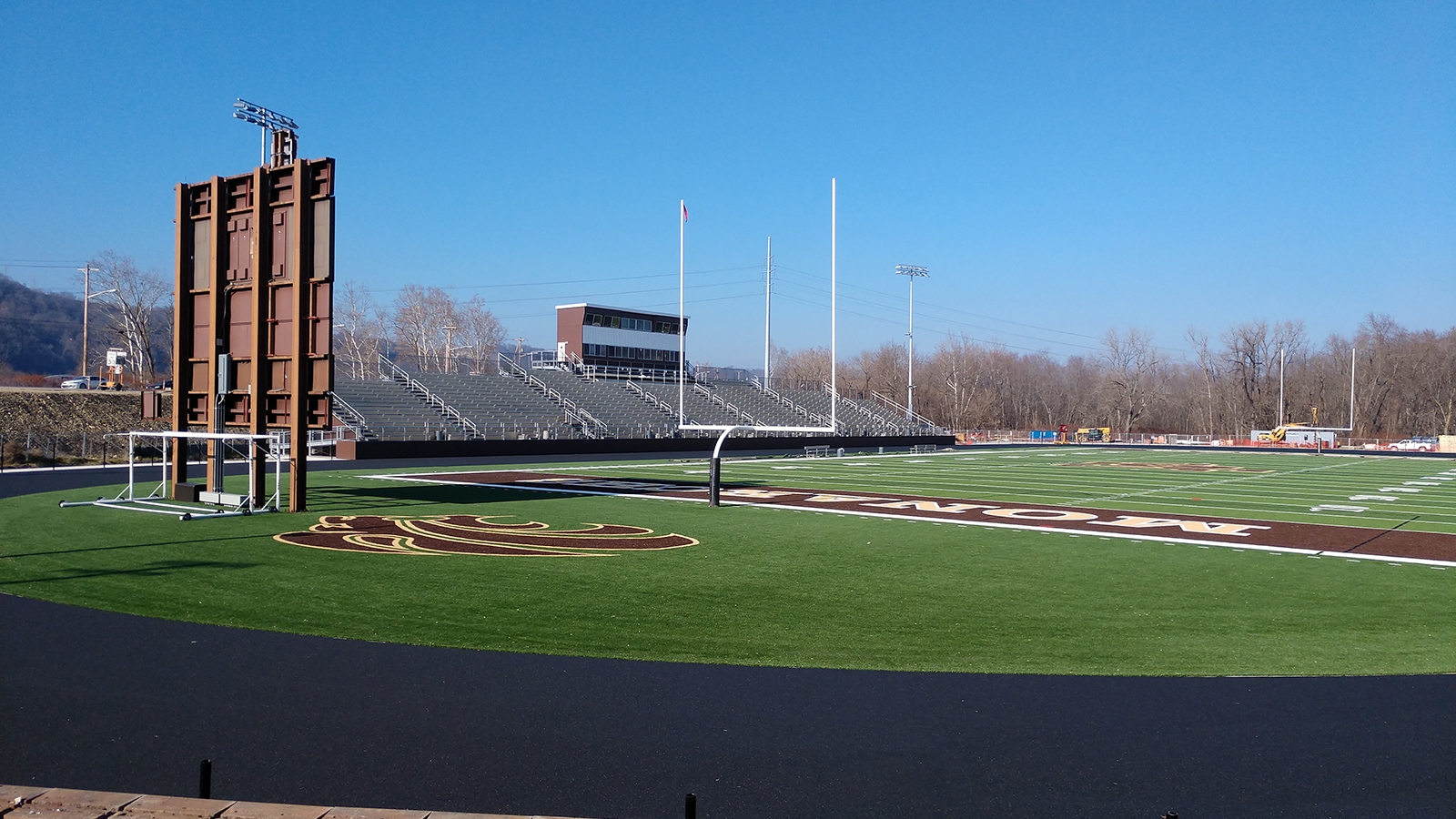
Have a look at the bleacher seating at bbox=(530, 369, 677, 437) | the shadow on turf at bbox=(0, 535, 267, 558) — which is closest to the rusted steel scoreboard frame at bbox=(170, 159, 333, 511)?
the shadow on turf at bbox=(0, 535, 267, 558)

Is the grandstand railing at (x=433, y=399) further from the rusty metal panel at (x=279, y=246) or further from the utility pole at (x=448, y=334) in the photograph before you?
the utility pole at (x=448, y=334)

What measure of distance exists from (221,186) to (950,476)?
2270cm

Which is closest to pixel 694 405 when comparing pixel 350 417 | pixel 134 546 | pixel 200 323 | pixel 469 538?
pixel 350 417

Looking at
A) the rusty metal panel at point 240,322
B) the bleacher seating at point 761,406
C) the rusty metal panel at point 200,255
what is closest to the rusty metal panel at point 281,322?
the rusty metal panel at point 240,322

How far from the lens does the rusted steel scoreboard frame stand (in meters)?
19.0

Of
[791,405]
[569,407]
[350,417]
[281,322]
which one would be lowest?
[350,417]

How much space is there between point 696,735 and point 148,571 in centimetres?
869

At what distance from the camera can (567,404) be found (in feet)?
176

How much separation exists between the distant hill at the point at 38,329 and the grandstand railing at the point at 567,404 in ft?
318

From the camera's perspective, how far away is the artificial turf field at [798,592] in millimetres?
8625

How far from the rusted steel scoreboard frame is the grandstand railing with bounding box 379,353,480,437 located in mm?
23329

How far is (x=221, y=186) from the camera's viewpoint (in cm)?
2062

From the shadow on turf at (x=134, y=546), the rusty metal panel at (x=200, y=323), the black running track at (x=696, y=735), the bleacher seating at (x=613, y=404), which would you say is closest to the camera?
the black running track at (x=696, y=735)

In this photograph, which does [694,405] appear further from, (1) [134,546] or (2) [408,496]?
(1) [134,546]
